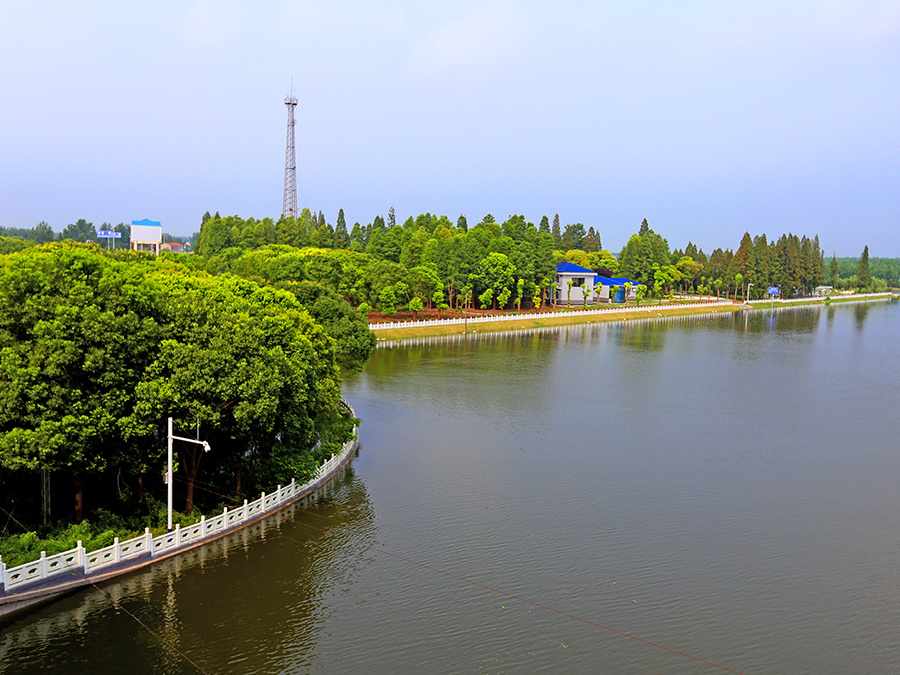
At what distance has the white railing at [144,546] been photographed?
63.7ft

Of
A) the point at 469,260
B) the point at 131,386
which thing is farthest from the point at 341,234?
the point at 131,386

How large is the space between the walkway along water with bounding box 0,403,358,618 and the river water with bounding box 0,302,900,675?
1.83 feet

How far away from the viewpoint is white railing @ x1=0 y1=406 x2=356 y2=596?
63.7ft

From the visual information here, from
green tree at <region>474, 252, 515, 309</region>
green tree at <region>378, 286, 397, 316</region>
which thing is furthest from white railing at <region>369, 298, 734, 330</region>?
green tree at <region>474, 252, 515, 309</region>

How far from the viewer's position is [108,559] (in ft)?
69.5

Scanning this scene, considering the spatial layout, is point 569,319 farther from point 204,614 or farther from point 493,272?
point 204,614

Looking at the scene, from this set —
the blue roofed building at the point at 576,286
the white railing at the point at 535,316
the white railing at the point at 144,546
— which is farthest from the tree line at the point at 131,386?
the blue roofed building at the point at 576,286

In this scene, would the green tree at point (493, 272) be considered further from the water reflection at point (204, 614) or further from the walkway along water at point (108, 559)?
the water reflection at point (204, 614)

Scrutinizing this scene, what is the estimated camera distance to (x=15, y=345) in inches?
864

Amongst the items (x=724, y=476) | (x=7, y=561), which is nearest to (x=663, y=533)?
(x=724, y=476)

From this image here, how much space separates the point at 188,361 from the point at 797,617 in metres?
20.9

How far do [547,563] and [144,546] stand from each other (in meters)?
13.0

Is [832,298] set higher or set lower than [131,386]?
higher

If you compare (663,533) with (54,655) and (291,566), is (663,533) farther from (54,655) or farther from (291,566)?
(54,655)
